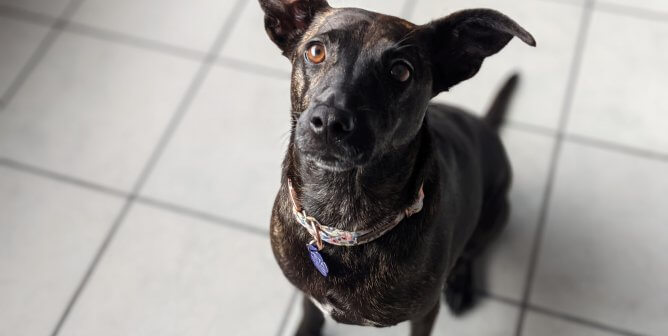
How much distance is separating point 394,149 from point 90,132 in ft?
4.93

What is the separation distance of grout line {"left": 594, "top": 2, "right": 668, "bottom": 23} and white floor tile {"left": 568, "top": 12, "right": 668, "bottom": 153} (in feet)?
0.07

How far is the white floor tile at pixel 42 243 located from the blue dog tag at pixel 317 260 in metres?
1.02

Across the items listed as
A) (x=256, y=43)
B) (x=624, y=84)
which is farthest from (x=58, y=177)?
(x=624, y=84)

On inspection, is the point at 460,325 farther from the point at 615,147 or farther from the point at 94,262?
the point at 94,262

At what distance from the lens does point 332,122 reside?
116 centimetres

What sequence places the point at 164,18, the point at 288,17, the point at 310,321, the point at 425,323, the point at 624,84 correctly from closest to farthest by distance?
the point at 288,17, the point at 425,323, the point at 310,321, the point at 624,84, the point at 164,18

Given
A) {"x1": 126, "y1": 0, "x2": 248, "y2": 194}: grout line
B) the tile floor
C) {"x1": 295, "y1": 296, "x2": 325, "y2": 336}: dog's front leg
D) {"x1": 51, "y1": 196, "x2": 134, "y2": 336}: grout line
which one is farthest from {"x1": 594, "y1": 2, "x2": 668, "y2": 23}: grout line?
{"x1": 51, "y1": 196, "x2": 134, "y2": 336}: grout line

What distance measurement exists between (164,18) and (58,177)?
0.82 m

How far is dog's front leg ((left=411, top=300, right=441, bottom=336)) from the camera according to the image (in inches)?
64.7

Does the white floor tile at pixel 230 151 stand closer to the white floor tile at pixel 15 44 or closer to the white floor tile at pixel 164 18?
the white floor tile at pixel 164 18

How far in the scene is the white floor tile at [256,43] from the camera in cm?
256

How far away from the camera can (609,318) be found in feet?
6.58

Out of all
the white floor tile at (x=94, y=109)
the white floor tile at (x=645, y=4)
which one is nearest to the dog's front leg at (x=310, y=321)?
the white floor tile at (x=94, y=109)

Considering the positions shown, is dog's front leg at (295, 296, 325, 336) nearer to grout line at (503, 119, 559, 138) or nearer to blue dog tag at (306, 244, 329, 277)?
blue dog tag at (306, 244, 329, 277)
